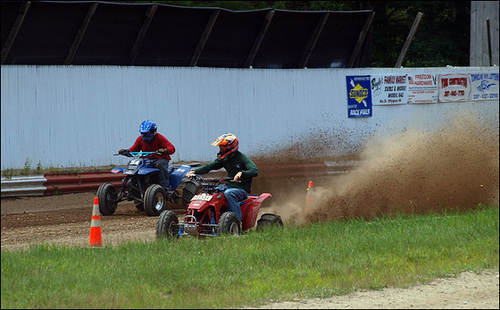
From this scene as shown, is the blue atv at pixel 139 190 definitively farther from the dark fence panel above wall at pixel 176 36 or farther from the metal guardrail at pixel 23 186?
the dark fence panel above wall at pixel 176 36

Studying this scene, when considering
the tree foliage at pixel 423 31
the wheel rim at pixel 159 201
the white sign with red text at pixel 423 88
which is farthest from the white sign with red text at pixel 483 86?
the wheel rim at pixel 159 201

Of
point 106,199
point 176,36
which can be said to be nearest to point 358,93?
point 176,36

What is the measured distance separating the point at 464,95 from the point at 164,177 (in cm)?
1236

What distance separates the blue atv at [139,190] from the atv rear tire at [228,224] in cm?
365

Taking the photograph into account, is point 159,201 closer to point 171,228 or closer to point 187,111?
point 171,228

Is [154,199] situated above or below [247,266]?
above

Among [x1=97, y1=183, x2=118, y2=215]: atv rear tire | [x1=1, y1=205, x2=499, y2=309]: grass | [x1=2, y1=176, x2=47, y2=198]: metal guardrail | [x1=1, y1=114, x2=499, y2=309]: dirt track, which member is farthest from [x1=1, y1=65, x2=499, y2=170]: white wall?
[x1=1, y1=205, x2=499, y2=309]: grass

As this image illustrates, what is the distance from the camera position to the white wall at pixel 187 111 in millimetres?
17250

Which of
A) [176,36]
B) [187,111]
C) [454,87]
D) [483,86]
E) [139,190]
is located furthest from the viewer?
[483,86]

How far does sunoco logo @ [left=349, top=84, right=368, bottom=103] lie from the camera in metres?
22.7

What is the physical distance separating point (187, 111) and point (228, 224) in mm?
9511

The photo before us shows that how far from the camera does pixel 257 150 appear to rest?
21.1 meters

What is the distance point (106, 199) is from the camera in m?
14.6

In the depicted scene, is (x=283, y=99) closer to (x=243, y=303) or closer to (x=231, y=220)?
(x=231, y=220)
